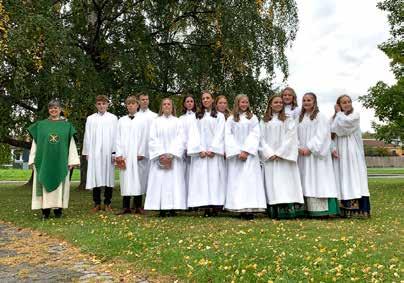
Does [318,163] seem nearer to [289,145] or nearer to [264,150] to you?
[289,145]

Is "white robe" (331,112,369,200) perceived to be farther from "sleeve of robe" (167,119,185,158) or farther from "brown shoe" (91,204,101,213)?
"brown shoe" (91,204,101,213)

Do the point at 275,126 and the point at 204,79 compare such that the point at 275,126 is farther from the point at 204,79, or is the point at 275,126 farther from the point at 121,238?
the point at 204,79

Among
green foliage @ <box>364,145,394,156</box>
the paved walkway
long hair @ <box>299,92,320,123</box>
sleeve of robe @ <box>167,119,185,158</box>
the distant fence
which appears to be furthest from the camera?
green foliage @ <box>364,145,394,156</box>

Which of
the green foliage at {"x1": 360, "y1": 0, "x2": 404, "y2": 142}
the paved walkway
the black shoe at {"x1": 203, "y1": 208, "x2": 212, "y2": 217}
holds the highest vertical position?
the green foliage at {"x1": 360, "y1": 0, "x2": 404, "y2": 142}

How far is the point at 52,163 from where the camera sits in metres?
9.73

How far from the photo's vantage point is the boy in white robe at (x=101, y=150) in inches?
420

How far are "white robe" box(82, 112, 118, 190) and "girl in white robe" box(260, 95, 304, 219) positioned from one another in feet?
10.8

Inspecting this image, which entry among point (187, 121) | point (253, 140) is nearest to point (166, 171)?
point (187, 121)

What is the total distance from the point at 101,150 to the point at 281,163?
12.5ft

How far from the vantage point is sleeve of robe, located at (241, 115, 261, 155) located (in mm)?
9266

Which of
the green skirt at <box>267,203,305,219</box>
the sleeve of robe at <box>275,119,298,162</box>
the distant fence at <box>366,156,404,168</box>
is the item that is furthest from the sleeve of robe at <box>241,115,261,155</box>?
the distant fence at <box>366,156,404,168</box>

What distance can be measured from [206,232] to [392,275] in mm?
3176

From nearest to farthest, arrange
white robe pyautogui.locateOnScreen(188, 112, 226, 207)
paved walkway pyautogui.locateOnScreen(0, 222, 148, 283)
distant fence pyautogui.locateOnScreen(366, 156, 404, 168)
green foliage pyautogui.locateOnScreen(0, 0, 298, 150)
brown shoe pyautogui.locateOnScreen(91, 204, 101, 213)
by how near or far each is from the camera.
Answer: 1. paved walkway pyautogui.locateOnScreen(0, 222, 148, 283)
2. white robe pyautogui.locateOnScreen(188, 112, 226, 207)
3. brown shoe pyautogui.locateOnScreen(91, 204, 101, 213)
4. green foliage pyautogui.locateOnScreen(0, 0, 298, 150)
5. distant fence pyautogui.locateOnScreen(366, 156, 404, 168)

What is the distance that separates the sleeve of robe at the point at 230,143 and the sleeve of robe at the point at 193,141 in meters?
0.56
